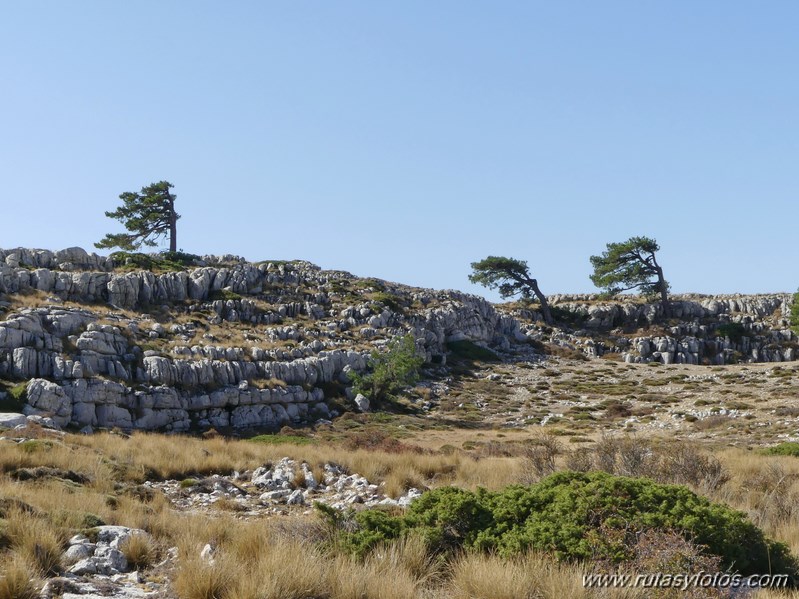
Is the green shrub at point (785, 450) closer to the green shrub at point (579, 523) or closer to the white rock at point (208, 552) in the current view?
the green shrub at point (579, 523)

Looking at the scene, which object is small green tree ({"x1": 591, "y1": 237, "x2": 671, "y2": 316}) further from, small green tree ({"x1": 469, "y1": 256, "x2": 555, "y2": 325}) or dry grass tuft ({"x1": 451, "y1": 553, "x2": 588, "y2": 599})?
dry grass tuft ({"x1": 451, "y1": 553, "x2": 588, "y2": 599})

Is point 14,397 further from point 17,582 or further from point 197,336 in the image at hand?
point 17,582

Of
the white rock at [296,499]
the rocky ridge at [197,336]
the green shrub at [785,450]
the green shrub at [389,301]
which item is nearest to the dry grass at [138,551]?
the white rock at [296,499]

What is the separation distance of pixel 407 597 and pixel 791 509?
28.6ft

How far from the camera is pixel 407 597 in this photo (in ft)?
20.5

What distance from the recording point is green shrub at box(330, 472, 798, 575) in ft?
24.8

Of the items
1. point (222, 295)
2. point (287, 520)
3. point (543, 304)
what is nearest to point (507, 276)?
point (543, 304)

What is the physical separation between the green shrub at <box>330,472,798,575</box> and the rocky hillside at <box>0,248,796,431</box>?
77.6ft

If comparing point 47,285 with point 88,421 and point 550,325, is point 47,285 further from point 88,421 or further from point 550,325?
point 550,325

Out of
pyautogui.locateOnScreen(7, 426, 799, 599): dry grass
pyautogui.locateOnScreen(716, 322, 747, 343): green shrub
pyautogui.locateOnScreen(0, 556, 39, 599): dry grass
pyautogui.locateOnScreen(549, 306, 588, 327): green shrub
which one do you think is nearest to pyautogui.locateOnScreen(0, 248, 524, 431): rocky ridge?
pyautogui.locateOnScreen(549, 306, 588, 327): green shrub

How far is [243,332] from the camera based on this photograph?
49.8 metres

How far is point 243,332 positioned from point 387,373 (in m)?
12.6

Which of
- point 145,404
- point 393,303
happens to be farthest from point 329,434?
point 393,303

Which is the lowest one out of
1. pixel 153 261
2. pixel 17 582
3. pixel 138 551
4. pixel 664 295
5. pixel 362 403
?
pixel 362 403
